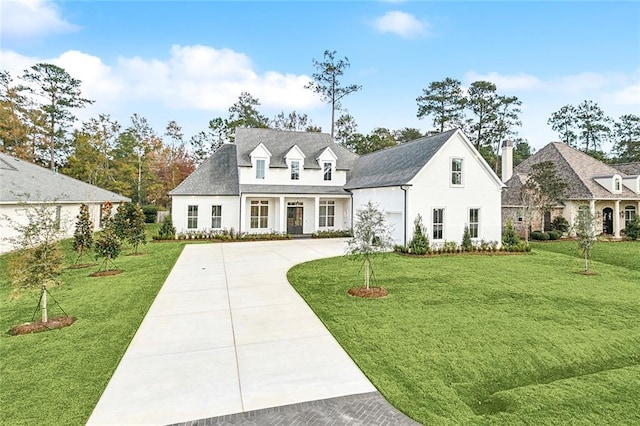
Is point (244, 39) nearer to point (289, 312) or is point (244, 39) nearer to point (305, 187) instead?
point (305, 187)

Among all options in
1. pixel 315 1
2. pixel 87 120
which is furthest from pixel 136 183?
pixel 315 1

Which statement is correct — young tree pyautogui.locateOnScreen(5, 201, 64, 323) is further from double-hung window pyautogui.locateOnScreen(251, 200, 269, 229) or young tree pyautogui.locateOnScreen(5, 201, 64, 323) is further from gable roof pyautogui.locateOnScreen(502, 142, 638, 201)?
gable roof pyautogui.locateOnScreen(502, 142, 638, 201)

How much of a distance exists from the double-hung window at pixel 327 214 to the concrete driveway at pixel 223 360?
14.2m

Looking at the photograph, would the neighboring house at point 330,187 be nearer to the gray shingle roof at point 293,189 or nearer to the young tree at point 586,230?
the gray shingle roof at point 293,189

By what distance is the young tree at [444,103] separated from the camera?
3938cm

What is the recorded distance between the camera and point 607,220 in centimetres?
2459

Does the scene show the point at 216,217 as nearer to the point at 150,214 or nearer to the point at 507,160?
the point at 150,214

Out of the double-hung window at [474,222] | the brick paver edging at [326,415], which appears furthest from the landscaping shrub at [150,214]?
the brick paver edging at [326,415]

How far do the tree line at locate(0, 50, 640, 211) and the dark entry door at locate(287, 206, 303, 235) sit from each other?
17.2 metres

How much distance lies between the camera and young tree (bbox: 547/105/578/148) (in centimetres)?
4466

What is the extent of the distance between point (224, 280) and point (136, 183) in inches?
1272

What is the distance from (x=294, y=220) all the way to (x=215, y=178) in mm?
6392

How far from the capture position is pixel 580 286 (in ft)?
32.9

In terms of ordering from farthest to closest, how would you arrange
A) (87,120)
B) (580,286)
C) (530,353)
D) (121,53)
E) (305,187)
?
(87,120)
(305,187)
(121,53)
(580,286)
(530,353)
